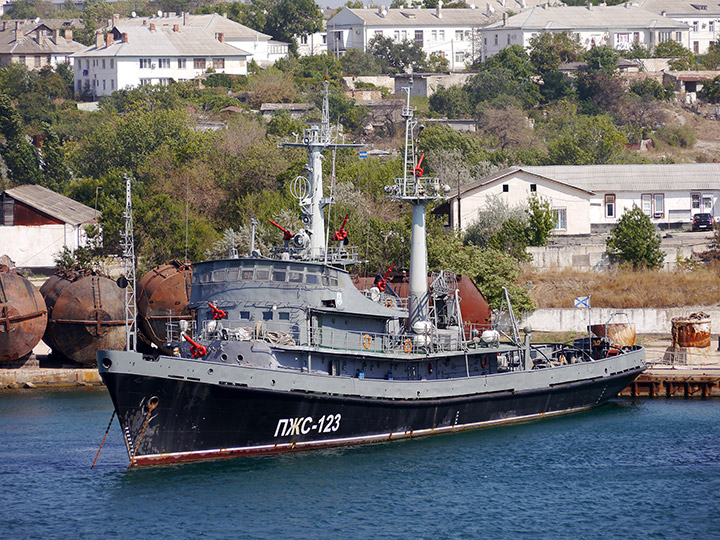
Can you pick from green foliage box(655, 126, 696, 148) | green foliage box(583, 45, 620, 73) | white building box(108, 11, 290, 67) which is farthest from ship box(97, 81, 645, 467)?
white building box(108, 11, 290, 67)

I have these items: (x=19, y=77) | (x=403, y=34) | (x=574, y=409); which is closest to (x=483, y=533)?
(x=574, y=409)

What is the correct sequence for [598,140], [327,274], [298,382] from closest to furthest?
[298,382] → [327,274] → [598,140]

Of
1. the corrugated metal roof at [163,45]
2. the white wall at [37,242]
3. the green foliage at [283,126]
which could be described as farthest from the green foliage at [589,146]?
the corrugated metal roof at [163,45]

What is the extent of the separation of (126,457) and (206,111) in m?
82.2

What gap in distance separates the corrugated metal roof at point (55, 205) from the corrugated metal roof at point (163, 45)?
50.3 metres

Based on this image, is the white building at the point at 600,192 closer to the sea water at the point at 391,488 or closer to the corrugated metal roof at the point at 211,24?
the sea water at the point at 391,488

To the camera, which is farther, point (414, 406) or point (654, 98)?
point (654, 98)

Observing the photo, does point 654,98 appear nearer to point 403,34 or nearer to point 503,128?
point 503,128

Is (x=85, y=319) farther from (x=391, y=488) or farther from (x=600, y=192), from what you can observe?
(x=600, y=192)

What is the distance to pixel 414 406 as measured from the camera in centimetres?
3912

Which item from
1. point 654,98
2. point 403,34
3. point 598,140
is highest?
point 403,34

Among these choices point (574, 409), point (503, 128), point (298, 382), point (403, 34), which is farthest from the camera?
point (403, 34)

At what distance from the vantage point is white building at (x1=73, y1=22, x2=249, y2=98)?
126m

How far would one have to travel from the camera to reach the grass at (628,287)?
5972 cm
